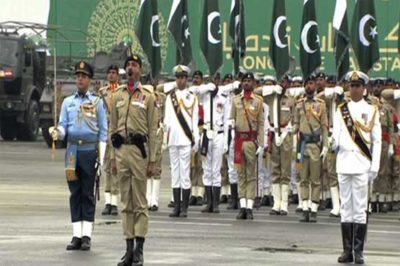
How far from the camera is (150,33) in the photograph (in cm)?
2281

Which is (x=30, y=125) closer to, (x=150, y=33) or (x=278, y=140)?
(x=150, y=33)

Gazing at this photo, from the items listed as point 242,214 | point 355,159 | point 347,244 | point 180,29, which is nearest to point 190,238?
point 347,244

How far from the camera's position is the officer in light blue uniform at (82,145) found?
15195 millimetres

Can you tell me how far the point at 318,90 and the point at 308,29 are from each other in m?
1.79

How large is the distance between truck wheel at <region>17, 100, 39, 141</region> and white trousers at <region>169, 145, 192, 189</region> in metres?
20.2

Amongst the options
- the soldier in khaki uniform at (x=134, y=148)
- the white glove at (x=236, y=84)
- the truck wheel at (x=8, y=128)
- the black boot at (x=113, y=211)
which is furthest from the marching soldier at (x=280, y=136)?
the truck wheel at (x=8, y=128)

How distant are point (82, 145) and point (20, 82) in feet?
80.1

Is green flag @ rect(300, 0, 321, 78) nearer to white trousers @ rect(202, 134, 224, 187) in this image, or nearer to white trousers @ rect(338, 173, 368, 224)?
white trousers @ rect(202, 134, 224, 187)

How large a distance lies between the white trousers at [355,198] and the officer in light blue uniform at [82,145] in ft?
9.55

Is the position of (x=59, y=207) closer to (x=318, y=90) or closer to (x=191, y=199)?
(x=191, y=199)

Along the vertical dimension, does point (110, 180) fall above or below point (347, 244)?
above

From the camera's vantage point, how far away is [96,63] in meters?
38.3

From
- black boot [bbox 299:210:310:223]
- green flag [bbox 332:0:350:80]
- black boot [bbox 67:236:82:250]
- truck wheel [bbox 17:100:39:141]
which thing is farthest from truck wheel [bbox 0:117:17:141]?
black boot [bbox 67:236:82:250]

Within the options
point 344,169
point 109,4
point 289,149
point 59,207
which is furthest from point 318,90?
point 109,4
